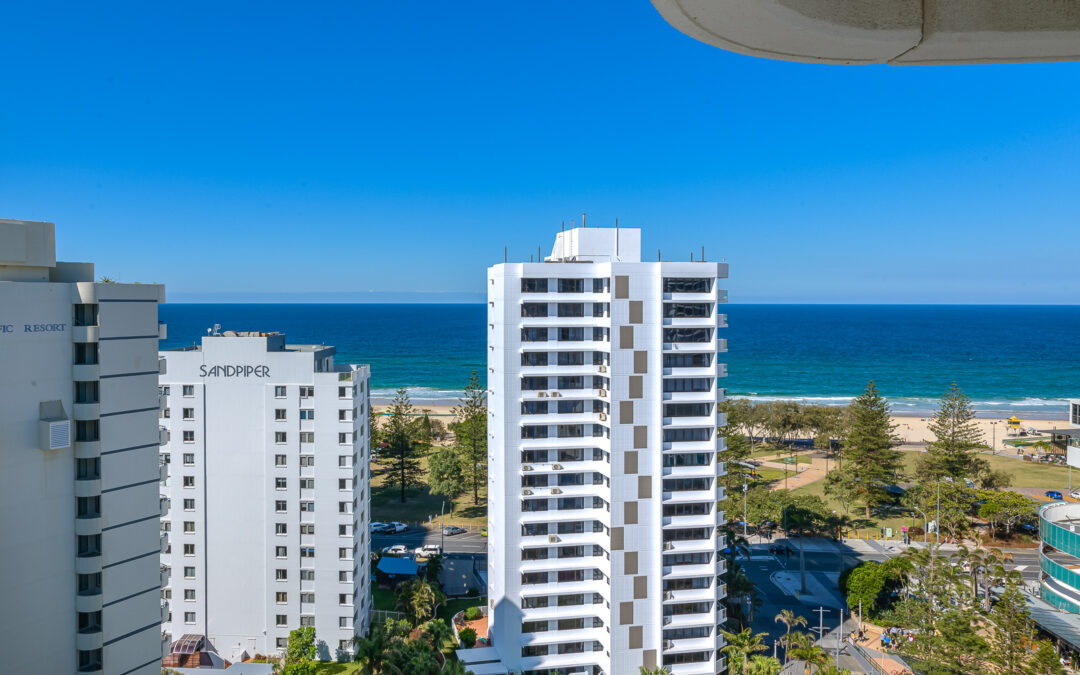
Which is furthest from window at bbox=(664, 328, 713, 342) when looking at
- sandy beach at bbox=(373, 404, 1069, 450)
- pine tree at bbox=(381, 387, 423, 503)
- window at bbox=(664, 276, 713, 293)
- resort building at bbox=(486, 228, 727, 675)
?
sandy beach at bbox=(373, 404, 1069, 450)

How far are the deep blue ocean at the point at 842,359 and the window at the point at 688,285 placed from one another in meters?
56.1

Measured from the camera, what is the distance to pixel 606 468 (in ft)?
64.0

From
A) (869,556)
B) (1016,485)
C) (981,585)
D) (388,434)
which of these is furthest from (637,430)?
(1016,485)

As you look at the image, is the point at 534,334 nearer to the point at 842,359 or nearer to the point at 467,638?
the point at 467,638

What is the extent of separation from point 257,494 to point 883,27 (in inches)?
896

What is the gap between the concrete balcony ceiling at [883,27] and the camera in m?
1.86

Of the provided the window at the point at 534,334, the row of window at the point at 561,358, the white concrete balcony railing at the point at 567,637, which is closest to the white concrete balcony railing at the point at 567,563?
the white concrete balcony railing at the point at 567,637

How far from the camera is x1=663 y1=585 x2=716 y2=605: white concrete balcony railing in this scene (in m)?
19.3

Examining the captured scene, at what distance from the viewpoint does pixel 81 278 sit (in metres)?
12.1

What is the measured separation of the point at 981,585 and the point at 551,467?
16.6 m

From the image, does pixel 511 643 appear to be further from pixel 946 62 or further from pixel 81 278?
pixel 946 62

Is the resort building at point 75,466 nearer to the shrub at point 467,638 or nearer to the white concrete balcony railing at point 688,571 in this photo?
the shrub at point 467,638

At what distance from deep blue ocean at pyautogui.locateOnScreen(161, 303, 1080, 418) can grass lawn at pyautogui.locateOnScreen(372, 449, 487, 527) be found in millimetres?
33043

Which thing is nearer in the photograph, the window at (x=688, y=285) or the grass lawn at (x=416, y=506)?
the window at (x=688, y=285)
